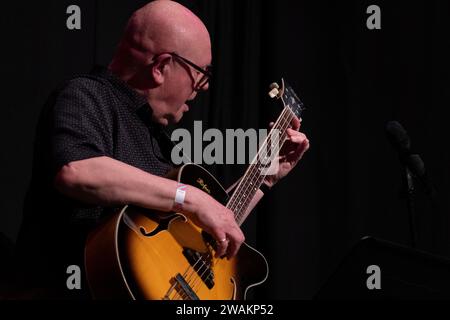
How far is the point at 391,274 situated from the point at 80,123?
36.7 inches

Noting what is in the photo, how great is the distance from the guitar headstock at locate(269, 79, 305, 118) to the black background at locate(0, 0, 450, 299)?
689 millimetres

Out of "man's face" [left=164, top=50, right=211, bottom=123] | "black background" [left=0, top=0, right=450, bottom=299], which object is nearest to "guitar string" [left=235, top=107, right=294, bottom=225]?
"man's face" [left=164, top=50, right=211, bottom=123]

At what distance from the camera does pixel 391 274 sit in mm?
1552

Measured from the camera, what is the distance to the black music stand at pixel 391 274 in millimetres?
1449

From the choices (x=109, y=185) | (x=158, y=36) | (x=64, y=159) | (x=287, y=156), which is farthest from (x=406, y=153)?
(x=64, y=159)

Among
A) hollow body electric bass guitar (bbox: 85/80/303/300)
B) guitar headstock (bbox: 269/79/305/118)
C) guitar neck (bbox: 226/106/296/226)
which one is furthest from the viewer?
guitar headstock (bbox: 269/79/305/118)

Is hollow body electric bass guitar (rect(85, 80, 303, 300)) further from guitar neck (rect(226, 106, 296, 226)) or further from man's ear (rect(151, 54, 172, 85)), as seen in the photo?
man's ear (rect(151, 54, 172, 85))

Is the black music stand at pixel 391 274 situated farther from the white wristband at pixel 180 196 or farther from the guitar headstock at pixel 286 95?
the guitar headstock at pixel 286 95

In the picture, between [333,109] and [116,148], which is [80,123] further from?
[333,109]

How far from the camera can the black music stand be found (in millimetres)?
1449

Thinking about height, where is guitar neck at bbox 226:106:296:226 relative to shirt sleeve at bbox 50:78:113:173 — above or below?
below

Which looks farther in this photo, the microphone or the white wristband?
the microphone

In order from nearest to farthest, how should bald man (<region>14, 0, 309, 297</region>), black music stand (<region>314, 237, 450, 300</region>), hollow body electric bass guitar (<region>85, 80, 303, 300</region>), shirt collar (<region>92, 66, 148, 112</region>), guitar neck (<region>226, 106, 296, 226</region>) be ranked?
black music stand (<region>314, 237, 450, 300</region>) < hollow body electric bass guitar (<region>85, 80, 303, 300</region>) < bald man (<region>14, 0, 309, 297</region>) < shirt collar (<region>92, 66, 148, 112</region>) < guitar neck (<region>226, 106, 296, 226</region>)

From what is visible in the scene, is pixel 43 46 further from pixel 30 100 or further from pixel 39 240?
pixel 39 240
